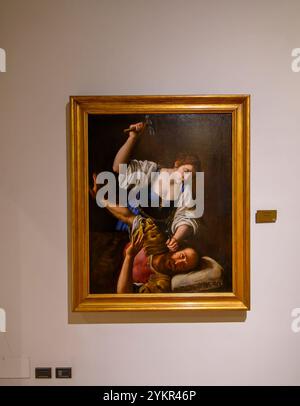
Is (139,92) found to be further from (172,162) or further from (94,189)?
(94,189)

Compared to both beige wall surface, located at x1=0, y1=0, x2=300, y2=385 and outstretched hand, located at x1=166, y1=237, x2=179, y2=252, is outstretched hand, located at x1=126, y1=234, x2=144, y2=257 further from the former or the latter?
beige wall surface, located at x1=0, y1=0, x2=300, y2=385

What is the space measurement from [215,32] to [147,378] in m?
1.71

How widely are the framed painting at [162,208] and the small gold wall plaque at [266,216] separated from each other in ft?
0.25

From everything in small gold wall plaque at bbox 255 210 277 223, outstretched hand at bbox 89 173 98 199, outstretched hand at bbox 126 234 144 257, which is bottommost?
outstretched hand at bbox 126 234 144 257

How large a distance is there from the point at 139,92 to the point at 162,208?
56cm

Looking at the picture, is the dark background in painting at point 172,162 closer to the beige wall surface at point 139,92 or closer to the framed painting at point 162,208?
the framed painting at point 162,208

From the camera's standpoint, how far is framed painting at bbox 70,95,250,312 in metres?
1.65

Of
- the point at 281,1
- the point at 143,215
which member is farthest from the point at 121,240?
the point at 281,1

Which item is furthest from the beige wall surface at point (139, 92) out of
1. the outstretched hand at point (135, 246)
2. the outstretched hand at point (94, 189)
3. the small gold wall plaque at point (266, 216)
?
the outstretched hand at point (135, 246)

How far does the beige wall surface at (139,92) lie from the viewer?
1662 millimetres

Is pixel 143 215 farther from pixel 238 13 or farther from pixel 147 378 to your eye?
pixel 238 13

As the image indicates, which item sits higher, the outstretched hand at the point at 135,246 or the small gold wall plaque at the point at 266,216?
the small gold wall plaque at the point at 266,216

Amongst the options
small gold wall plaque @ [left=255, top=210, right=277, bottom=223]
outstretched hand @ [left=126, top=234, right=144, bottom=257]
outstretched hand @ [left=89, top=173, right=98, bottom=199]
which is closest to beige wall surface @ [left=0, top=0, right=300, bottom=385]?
small gold wall plaque @ [left=255, top=210, right=277, bottom=223]

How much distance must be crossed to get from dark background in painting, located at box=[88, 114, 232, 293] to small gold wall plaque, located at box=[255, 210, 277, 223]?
5.9 inches
